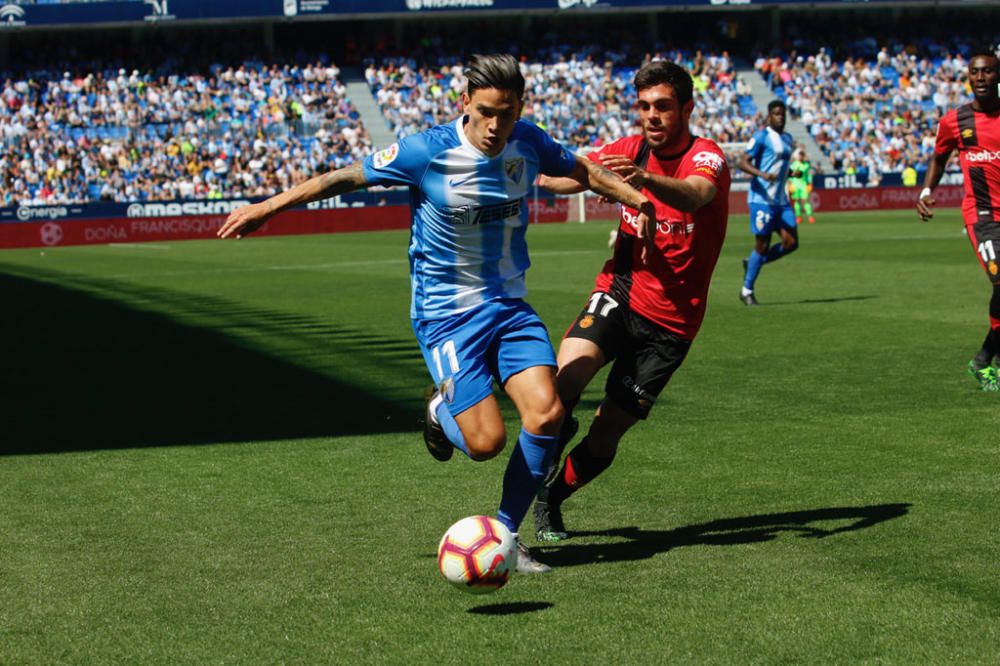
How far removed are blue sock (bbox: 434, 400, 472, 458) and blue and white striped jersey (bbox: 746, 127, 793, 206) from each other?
1238 centimetres

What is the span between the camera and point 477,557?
5258 mm

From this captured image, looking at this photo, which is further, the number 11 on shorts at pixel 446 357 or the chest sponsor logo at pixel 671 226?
the chest sponsor logo at pixel 671 226

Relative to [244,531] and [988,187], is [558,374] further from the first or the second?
[988,187]

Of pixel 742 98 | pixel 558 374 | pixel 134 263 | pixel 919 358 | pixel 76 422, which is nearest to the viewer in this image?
pixel 558 374

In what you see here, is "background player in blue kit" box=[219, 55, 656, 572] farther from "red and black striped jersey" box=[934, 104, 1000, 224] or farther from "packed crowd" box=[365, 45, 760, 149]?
"packed crowd" box=[365, 45, 760, 149]

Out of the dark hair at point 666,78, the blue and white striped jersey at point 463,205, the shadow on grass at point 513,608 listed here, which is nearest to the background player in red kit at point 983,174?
the dark hair at point 666,78

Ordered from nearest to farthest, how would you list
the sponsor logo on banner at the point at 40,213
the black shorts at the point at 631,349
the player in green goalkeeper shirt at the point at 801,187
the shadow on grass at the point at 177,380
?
the black shorts at the point at 631,349
the shadow on grass at the point at 177,380
the sponsor logo on banner at the point at 40,213
the player in green goalkeeper shirt at the point at 801,187

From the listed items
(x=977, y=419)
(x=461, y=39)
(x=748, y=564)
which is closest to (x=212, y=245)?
(x=461, y=39)

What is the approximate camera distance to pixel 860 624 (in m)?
4.85

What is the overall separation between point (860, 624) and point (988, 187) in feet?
21.7

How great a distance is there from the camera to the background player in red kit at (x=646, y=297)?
21.3 feet

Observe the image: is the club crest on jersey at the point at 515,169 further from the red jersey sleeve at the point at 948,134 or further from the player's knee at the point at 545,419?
the red jersey sleeve at the point at 948,134

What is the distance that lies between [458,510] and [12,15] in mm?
48066

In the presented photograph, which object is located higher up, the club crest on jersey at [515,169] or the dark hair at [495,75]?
the dark hair at [495,75]
